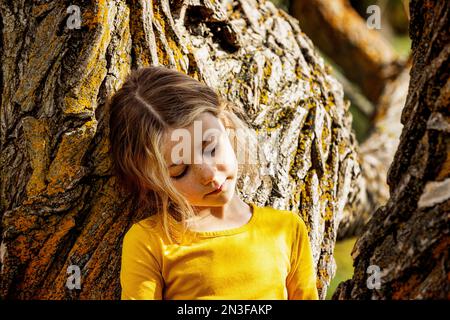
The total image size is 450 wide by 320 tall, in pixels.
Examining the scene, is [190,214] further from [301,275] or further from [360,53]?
[360,53]

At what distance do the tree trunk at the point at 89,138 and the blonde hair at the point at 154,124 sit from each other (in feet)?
0.24

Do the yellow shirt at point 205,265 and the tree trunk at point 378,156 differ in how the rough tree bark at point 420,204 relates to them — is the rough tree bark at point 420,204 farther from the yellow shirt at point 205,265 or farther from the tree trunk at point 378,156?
the tree trunk at point 378,156

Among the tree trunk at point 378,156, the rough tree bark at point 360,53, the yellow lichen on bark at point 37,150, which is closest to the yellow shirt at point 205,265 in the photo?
the yellow lichen on bark at point 37,150

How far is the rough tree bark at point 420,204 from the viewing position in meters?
1.73

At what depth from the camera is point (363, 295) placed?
1.89 meters

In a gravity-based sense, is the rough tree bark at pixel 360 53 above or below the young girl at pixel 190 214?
above

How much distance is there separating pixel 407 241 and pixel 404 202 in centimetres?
12

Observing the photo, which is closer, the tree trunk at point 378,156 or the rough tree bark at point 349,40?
the tree trunk at point 378,156

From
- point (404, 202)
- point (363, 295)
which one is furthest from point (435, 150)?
point (363, 295)

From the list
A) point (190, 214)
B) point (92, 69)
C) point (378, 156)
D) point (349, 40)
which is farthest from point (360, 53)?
point (190, 214)

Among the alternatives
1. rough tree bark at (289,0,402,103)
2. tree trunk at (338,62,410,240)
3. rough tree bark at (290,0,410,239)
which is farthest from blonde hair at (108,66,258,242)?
rough tree bark at (289,0,402,103)

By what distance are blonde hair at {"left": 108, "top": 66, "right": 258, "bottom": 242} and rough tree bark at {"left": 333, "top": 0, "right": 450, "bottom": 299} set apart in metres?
0.62

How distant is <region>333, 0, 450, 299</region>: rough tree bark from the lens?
5.69ft

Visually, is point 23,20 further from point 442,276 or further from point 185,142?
point 442,276
